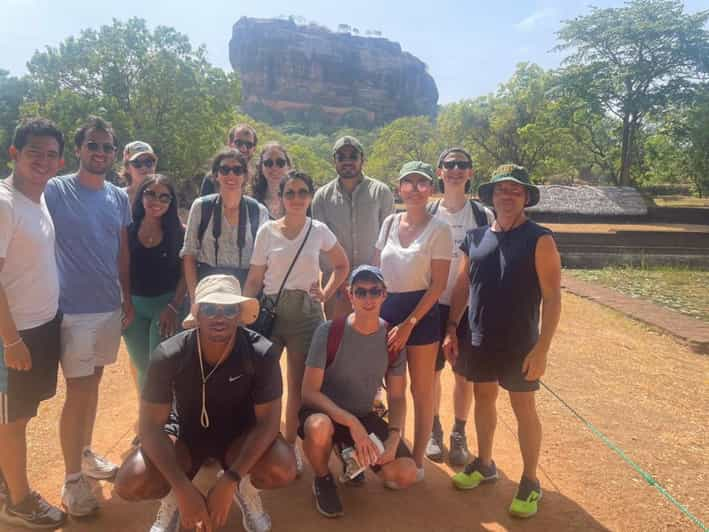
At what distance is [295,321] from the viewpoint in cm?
299

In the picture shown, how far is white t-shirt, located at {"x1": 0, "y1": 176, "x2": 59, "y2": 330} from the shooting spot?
7.48ft

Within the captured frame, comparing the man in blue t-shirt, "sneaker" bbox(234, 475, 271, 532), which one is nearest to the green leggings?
the man in blue t-shirt

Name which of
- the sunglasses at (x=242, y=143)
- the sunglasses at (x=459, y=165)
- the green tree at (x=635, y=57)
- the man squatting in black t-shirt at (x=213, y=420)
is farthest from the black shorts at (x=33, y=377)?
the green tree at (x=635, y=57)

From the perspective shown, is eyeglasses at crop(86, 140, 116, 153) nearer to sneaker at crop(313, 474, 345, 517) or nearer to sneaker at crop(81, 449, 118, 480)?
sneaker at crop(81, 449, 118, 480)

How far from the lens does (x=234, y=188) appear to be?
10.3 ft

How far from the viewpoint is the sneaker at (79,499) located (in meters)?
2.58

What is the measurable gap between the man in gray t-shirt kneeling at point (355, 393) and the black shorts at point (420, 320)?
0.51ft

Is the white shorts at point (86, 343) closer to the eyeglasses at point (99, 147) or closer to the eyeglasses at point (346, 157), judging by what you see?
the eyeglasses at point (99, 147)

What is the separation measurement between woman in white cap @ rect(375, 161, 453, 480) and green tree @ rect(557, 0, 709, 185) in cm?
2487

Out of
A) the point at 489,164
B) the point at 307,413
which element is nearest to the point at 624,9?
the point at 489,164

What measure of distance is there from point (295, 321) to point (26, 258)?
1466 mm

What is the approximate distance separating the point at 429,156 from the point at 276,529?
29.7 metres

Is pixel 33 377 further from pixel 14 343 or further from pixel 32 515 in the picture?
pixel 32 515

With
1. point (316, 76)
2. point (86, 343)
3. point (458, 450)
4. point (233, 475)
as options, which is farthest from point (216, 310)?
point (316, 76)
